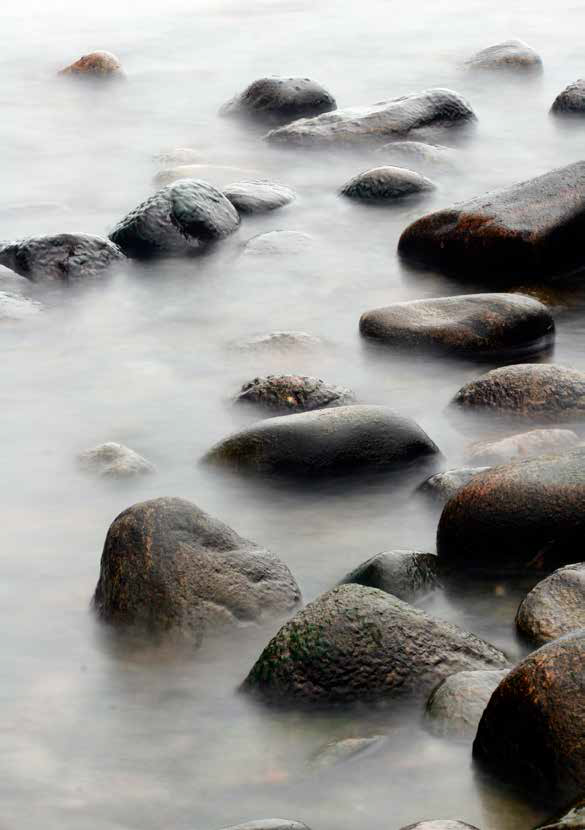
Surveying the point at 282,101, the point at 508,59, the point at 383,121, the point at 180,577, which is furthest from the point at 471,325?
the point at 508,59

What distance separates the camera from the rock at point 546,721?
2975 mm

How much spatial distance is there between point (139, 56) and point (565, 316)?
6.72m

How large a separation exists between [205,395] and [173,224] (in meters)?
2.00

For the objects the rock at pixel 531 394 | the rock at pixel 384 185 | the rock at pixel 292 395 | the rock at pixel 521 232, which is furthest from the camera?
the rock at pixel 384 185

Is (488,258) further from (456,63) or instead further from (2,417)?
(456,63)

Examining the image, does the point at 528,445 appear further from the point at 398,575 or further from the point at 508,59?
the point at 508,59

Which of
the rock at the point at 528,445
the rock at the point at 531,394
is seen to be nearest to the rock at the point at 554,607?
the rock at the point at 528,445

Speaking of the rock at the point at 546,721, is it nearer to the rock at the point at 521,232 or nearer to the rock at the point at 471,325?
the rock at the point at 471,325

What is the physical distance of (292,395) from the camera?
17.4ft

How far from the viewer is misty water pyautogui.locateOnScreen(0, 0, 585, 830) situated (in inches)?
127

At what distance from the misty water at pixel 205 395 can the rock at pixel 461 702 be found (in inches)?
1.7

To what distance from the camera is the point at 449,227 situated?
7000mm

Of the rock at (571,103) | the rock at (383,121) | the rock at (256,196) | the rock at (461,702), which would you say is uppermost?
the rock at (571,103)

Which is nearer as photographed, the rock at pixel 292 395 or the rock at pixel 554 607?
the rock at pixel 554 607
